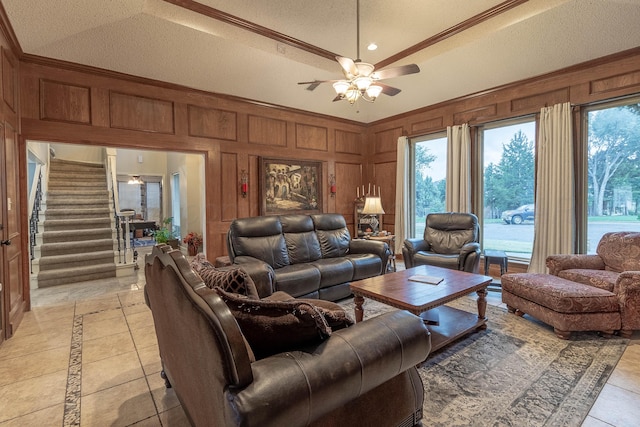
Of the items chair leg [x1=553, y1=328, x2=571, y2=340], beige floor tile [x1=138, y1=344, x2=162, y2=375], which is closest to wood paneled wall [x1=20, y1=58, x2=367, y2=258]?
beige floor tile [x1=138, y1=344, x2=162, y2=375]

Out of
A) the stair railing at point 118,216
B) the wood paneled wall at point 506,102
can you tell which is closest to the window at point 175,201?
the stair railing at point 118,216

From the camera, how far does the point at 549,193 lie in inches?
162

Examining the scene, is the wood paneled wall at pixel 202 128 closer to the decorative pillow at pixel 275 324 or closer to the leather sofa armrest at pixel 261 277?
the leather sofa armrest at pixel 261 277

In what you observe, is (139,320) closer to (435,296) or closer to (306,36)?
(435,296)

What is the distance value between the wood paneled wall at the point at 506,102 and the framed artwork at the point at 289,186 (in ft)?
4.84

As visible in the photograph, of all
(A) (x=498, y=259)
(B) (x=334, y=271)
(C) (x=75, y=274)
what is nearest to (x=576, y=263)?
(A) (x=498, y=259)

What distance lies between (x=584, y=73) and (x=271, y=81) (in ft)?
14.0

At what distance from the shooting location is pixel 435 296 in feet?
7.75

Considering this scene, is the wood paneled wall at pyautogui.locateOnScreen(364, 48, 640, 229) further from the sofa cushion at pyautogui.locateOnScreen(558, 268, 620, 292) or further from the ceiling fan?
the ceiling fan

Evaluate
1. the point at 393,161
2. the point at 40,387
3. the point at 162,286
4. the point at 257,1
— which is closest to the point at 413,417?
the point at 162,286

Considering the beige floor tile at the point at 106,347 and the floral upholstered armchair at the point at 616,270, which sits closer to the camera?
the beige floor tile at the point at 106,347

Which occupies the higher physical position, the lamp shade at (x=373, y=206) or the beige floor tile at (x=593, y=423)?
the lamp shade at (x=373, y=206)

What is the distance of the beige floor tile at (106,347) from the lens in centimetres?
245

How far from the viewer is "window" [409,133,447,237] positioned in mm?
5672
